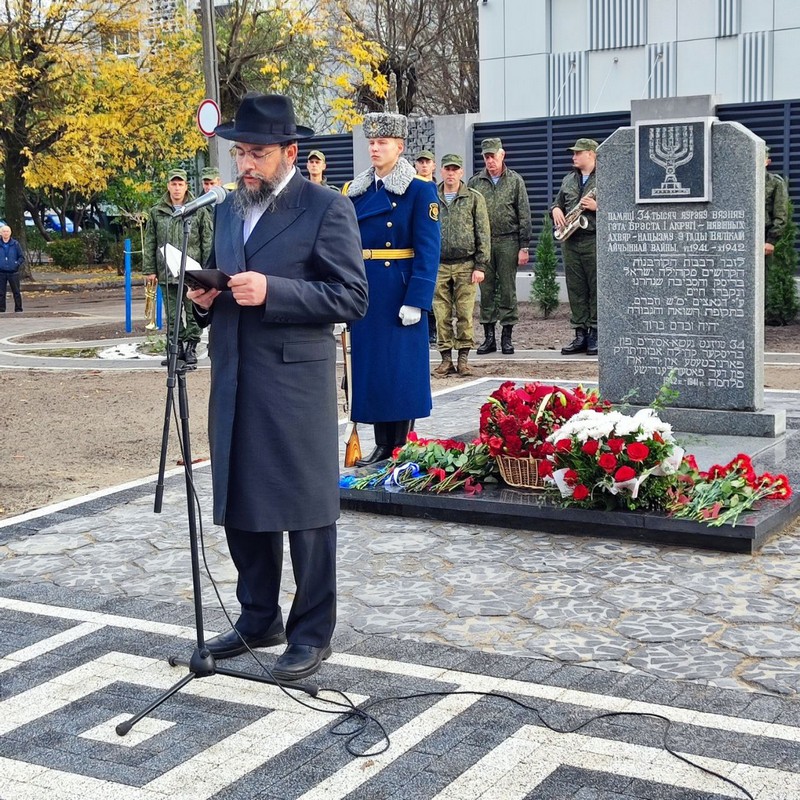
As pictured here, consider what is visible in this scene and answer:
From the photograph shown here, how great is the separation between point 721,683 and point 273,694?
1539 millimetres

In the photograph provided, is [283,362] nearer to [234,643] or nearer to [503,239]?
[234,643]

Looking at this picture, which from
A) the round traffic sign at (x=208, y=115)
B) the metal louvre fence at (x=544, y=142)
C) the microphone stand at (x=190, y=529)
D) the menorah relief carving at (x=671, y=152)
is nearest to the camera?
the microphone stand at (x=190, y=529)

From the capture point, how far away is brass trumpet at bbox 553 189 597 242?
13.5 meters

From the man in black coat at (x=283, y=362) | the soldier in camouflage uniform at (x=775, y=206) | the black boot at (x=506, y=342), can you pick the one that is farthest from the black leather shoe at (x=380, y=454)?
the soldier in camouflage uniform at (x=775, y=206)

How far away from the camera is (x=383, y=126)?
23.5 ft

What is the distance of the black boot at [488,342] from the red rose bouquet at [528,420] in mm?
7296

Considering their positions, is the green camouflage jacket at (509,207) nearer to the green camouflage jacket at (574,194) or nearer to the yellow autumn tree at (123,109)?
the green camouflage jacket at (574,194)

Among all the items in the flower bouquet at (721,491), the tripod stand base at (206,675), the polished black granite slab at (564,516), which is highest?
the flower bouquet at (721,491)

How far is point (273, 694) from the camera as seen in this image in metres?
4.52

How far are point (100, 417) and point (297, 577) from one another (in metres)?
6.76

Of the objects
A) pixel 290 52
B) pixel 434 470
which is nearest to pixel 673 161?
pixel 434 470

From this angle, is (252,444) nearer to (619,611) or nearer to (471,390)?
(619,611)

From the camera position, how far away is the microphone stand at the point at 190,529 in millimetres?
4219

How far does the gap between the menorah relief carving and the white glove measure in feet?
6.88
